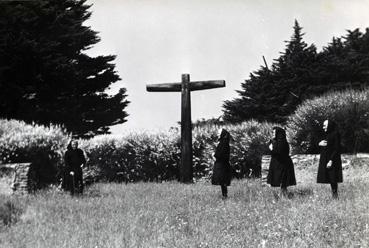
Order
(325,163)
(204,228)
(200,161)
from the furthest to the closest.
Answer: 1. (200,161)
2. (325,163)
3. (204,228)

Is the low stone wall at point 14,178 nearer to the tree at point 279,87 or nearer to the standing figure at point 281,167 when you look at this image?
the standing figure at point 281,167

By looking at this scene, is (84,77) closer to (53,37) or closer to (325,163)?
(53,37)

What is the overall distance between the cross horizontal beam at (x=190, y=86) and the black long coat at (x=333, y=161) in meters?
6.46

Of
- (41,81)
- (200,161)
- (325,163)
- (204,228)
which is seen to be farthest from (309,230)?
(41,81)

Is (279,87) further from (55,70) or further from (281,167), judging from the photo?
(281,167)

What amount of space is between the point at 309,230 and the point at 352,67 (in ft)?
70.7

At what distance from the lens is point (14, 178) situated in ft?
40.5

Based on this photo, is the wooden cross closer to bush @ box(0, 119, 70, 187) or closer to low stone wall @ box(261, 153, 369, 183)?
low stone wall @ box(261, 153, 369, 183)

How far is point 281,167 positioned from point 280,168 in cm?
3

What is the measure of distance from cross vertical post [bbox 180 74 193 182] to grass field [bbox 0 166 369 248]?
3693 millimetres

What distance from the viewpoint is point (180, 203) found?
1014 cm

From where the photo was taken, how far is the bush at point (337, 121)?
1288cm

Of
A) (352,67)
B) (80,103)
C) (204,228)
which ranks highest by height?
(352,67)

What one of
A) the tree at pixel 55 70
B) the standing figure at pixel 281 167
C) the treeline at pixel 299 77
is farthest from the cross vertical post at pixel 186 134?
the treeline at pixel 299 77
